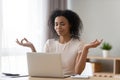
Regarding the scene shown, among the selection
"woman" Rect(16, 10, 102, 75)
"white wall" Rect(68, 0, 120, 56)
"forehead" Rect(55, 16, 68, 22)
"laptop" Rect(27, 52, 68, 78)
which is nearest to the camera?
"laptop" Rect(27, 52, 68, 78)

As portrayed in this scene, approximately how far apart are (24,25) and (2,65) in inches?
27.2

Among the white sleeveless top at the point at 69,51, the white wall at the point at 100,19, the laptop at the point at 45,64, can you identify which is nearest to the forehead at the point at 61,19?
the white sleeveless top at the point at 69,51

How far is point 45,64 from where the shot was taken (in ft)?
6.68

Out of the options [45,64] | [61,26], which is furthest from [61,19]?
[45,64]

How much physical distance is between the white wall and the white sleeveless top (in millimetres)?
1991

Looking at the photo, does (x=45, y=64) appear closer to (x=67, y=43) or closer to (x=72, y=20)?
(x=67, y=43)

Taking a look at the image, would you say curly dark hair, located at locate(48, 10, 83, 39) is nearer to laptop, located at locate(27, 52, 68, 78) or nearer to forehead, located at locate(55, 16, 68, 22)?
forehead, located at locate(55, 16, 68, 22)

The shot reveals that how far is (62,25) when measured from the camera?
8.22 ft

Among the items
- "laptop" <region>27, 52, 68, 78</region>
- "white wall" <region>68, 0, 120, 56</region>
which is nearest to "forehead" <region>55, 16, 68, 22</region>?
"laptop" <region>27, 52, 68, 78</region>

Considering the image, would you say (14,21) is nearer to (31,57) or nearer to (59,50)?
(59,50)

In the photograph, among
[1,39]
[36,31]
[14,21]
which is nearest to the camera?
[1,39]

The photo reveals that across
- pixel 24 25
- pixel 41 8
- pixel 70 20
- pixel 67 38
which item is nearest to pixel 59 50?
pixel 67 38

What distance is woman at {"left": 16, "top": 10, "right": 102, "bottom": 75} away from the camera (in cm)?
242

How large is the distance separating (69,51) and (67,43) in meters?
0.08
